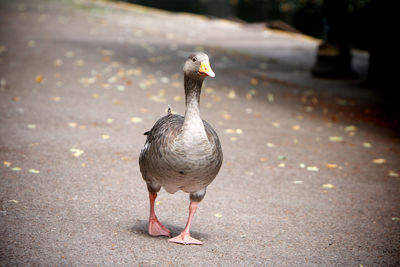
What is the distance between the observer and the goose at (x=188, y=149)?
377 centimetres

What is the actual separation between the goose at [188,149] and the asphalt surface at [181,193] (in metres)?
0.66

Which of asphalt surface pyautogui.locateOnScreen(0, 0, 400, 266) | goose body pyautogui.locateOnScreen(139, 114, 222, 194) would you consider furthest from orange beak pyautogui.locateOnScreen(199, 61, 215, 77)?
asphalt surface pyautogui.locateOnScreen(0, 0, 400, 266)

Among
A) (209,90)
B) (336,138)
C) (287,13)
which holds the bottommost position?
(336,138)

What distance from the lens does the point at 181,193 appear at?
5633 millimetres

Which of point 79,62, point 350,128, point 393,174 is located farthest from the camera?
point 79,62

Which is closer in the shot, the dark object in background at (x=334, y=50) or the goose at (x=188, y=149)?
the goose at (x=188, y=149)

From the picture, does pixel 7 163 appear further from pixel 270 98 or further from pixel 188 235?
pixel 270 98

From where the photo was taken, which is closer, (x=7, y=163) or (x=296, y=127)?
(x=7, y=163)

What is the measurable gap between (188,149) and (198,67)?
2.22 feet

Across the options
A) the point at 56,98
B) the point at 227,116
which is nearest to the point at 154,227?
the point at 227,116

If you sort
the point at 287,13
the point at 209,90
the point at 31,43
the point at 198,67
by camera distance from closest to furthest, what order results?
1. the point at 198,67
2. the point at 209,90
3. the point at 31,43
4. the point at 287,13

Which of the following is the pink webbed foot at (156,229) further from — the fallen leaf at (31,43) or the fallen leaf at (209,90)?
the fallen leaf at (31,43)

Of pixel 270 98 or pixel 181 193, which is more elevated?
pixel 270 98

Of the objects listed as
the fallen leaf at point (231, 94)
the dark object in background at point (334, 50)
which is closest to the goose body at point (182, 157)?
the fallen leaf at point (231, 94)
